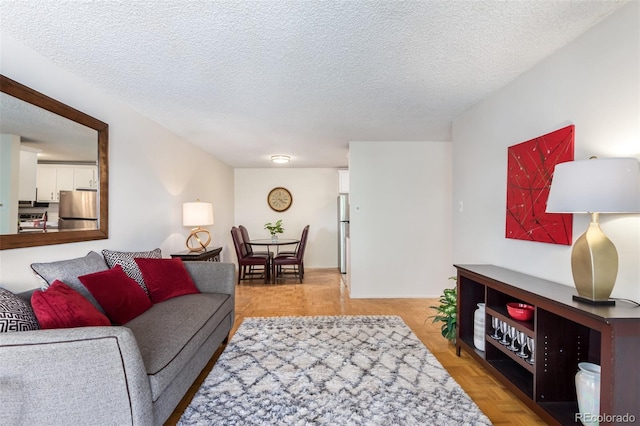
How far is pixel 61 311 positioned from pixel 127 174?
5.85 ft

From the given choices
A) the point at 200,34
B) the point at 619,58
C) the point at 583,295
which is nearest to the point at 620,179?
the point at 583,295

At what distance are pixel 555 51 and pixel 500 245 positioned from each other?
1.44 m

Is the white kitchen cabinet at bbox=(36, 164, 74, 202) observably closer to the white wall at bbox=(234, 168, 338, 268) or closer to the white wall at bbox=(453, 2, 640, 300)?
the white wall at bbox=(453, 2, 640, 300)

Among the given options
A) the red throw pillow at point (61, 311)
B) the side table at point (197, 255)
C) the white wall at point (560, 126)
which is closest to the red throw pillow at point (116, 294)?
the red throw pillow at point (61, 311)

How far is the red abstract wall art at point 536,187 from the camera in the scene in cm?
204

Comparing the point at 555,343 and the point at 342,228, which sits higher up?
→ the point at 342,228

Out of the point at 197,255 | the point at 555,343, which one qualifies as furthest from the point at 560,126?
the point at 197,255

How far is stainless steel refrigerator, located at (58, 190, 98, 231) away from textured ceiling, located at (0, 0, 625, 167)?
89cm

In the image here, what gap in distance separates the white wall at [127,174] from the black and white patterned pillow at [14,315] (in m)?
0.46

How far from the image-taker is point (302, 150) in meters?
5.17

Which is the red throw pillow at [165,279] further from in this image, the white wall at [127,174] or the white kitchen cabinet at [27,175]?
the white kitchen cabinet at [27,175]

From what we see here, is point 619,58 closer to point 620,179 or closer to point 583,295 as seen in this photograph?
point 620,179

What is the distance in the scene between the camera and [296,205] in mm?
7152

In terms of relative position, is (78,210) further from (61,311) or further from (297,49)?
(297,49)
